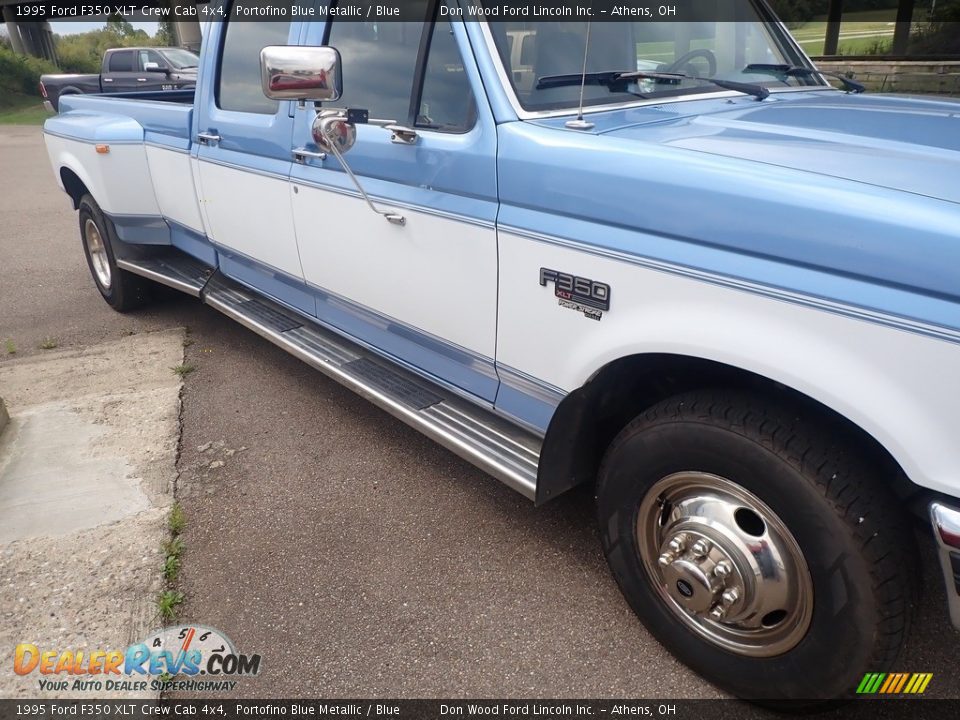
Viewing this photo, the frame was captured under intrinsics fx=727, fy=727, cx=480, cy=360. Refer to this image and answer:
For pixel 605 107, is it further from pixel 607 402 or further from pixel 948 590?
pixel 948 590

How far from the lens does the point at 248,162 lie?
3559 mm

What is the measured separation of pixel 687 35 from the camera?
2951 mm

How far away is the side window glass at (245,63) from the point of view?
347 cm

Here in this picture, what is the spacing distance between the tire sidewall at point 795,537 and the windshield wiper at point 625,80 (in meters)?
1.22

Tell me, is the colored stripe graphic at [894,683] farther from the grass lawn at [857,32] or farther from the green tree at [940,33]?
the grass lawn at [857,32]

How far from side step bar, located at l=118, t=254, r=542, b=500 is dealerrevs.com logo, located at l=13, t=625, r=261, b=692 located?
39.4 inches

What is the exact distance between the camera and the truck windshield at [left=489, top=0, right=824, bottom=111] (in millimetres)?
2451

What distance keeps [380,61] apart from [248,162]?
40.1 inches

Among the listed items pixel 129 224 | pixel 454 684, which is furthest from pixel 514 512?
pixel 129 224

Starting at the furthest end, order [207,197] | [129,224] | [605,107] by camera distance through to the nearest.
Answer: [129,224] < [207,197] < [605,107]

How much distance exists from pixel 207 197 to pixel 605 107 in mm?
2503

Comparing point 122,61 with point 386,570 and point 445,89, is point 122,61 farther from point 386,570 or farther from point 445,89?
point 386,570

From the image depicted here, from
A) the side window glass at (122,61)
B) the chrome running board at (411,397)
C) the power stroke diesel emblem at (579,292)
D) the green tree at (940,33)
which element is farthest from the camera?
the side window glass at (122,61)

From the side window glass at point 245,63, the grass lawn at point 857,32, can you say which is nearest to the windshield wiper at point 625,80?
the side window glass at point 245,63
